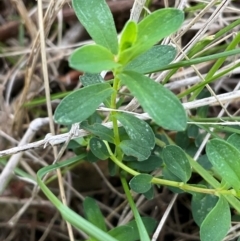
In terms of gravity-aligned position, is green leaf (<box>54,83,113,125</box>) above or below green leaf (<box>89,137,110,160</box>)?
above

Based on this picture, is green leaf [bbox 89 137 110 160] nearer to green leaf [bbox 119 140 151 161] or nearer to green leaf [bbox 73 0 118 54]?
green leaf [bbox 119 140 151 161]

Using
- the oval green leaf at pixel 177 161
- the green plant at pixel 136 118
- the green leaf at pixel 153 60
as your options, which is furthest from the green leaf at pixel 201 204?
the green leaf at pixel 153 60

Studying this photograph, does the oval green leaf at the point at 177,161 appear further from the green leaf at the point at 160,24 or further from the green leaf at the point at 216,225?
the green leaf at the point at 160,24

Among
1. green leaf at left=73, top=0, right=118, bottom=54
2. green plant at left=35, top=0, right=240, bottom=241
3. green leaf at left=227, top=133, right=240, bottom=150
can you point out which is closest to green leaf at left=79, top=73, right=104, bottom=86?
green plant at left=35, top=0, right=240, bottom=241

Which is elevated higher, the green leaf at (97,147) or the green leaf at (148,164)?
the green leaf at (97,147)

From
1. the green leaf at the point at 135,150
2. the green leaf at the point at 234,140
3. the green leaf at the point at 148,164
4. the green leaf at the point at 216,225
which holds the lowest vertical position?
the green leaf at the point at 216,225

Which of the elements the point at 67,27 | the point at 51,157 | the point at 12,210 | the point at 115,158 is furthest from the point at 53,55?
the point at 115,158

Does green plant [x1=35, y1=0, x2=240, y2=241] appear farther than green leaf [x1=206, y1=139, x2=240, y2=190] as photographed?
No
